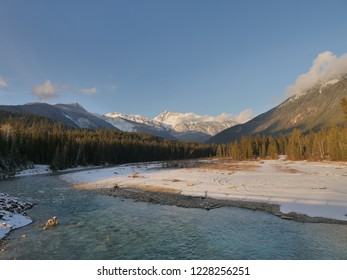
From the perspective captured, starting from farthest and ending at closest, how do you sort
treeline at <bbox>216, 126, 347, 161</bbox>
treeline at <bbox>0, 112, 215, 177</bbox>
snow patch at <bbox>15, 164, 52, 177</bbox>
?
treeline at <bbox>216, 126, 347, 161</bbox>
treeline at <bbox>0, 112, 215, 177</bbox>
snow patch at <bbox>15, 164, 52, 177</bbox>

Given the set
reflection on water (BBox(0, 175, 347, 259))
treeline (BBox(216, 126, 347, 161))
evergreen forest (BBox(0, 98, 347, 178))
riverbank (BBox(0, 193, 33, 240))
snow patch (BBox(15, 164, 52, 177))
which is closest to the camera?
reflection on water (BBox(0, 175, 347, 259))

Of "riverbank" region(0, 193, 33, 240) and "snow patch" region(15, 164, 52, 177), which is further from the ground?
"snow patch" region(15, 164, 52, 177)

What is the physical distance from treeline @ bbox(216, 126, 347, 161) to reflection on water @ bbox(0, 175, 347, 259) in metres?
92.8

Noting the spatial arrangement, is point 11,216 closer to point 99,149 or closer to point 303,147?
point 99,149

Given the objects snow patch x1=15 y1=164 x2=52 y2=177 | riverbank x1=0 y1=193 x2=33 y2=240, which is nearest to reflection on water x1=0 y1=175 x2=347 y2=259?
riverbank x1=0 y1=193 x2=33 y2=240

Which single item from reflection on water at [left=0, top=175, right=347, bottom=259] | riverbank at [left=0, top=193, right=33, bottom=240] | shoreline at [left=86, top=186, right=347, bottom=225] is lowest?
reflection on water at [left=0, top=175, right=347, bottom=259]

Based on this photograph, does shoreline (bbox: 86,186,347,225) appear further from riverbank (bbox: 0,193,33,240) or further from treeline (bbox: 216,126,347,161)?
treeline (bbox: 216,126,347,161)

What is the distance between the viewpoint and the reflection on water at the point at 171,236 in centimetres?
1698

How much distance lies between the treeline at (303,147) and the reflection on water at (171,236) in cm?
9275

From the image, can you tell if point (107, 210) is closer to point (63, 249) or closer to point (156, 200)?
point (156, 200)

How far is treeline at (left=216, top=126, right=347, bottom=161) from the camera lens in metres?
103

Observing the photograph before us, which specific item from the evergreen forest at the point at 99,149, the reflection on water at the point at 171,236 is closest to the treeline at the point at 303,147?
the evergreen forest at the point at 99,149

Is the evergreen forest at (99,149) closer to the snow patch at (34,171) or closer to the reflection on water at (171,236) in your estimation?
the snow patch at (34,171)

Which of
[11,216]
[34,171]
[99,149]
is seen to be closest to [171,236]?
[11,216]
